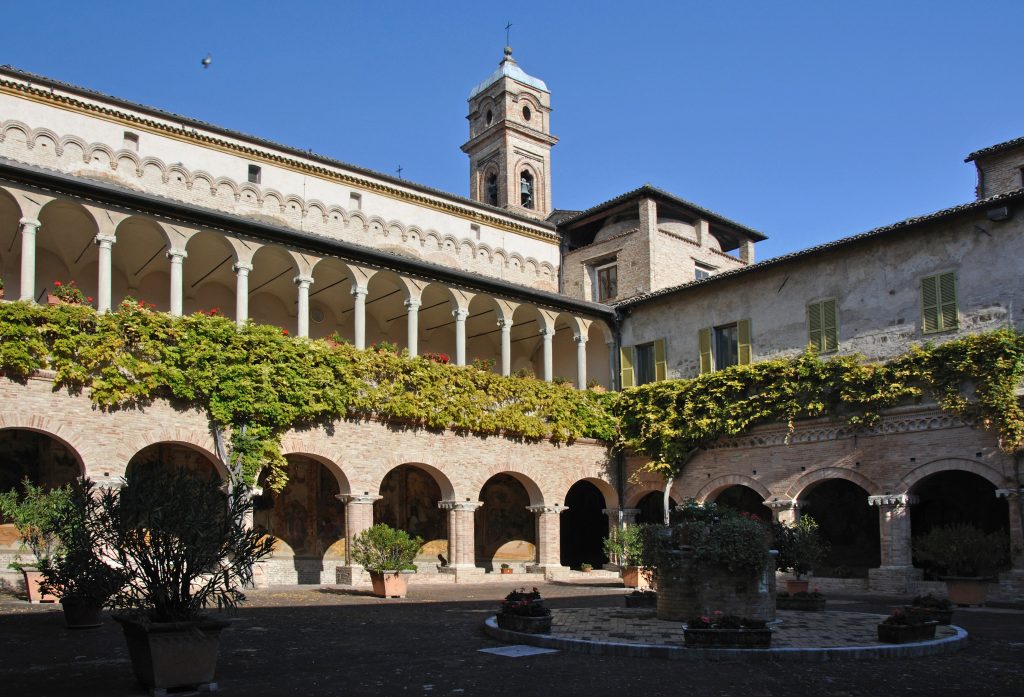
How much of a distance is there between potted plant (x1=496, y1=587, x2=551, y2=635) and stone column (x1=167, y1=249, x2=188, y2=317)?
11110mm

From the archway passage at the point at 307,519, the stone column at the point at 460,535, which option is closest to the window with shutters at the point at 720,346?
the stone column at the point at 460,535

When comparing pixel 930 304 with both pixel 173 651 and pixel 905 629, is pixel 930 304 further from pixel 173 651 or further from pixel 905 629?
pixel 173 651

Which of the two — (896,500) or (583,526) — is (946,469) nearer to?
(896,500)

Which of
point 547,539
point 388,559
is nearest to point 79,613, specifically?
point 388,559

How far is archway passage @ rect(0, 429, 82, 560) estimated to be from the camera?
1986 cm

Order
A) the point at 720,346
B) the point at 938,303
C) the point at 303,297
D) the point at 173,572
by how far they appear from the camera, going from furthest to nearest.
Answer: the point at 720,346 → the point at 303,297 → the point at 938,303 → the point at 173,572

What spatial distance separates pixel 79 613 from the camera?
13.3 m

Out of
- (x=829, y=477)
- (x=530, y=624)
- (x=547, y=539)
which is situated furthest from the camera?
(x=547, y=539)

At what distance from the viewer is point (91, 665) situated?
404 inches

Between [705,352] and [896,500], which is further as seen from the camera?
[705,352]

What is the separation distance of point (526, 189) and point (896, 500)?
23.7 metres

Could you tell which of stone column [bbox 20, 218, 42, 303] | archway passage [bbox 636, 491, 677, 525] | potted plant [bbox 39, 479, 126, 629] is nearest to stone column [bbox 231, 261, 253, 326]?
stone column [bbox 20, 218, 42, 303]

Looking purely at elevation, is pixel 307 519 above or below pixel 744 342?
below

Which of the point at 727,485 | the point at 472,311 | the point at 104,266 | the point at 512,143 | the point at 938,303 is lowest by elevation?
the point at 727,485
